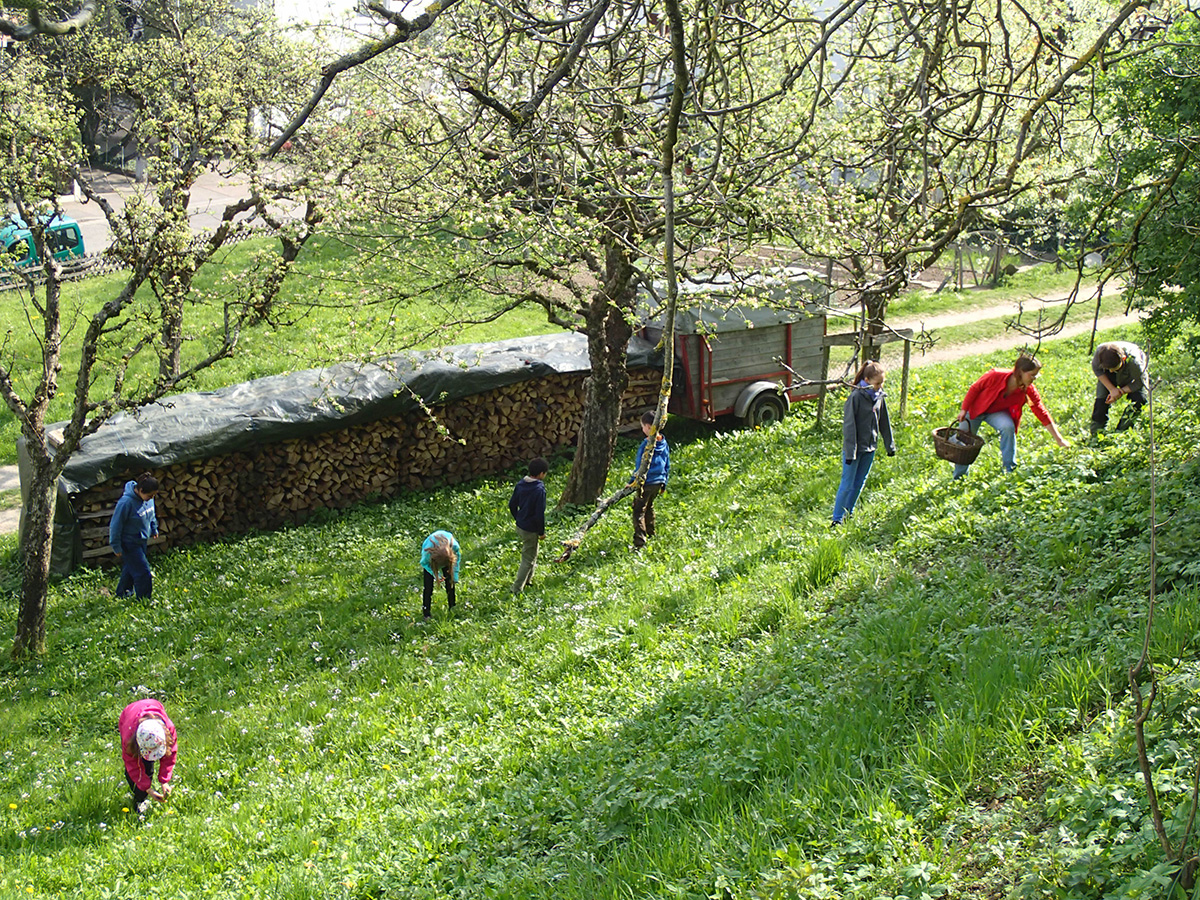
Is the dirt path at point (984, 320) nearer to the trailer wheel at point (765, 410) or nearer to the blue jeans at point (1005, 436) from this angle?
the trailer wheel at point (765, 410)

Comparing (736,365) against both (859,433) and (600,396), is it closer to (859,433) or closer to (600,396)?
(600,396)

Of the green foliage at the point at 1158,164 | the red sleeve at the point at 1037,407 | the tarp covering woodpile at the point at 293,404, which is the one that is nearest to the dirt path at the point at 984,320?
the tarp covering woodpile at the point at 293,404

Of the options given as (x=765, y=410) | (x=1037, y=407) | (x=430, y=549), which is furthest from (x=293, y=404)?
(x=1037, y=407)

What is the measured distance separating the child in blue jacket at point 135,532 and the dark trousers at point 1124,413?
382 inches

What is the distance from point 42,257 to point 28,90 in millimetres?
4302

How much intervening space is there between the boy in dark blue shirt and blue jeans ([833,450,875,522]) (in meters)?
2.75

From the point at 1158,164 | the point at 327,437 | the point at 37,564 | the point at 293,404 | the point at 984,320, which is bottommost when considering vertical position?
the point at 37,564

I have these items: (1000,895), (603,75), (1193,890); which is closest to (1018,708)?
(1000,895)

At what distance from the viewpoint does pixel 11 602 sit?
34.0 feet

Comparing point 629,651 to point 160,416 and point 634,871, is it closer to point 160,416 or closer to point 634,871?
point 634,871

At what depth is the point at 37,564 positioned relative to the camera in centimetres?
877

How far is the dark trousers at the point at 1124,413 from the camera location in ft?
28.9

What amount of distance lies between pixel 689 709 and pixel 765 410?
366 inches

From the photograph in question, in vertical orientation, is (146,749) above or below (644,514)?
below
